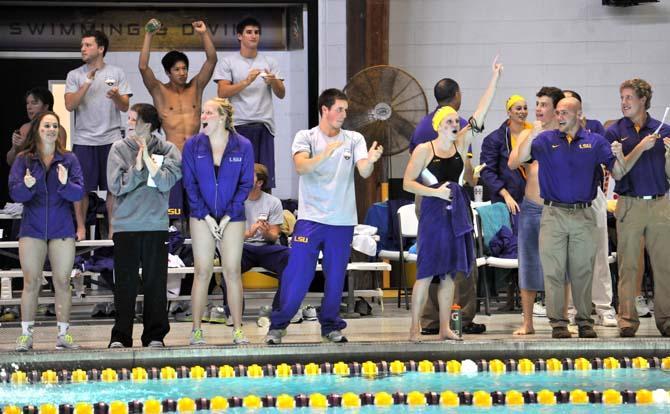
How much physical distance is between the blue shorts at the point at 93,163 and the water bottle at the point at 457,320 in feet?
11.9

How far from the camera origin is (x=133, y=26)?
13.4 meters

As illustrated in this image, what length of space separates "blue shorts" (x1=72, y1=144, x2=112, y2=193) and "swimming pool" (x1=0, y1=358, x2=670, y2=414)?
326 centimetres

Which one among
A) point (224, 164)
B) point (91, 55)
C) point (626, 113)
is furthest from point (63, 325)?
point (626, 113)

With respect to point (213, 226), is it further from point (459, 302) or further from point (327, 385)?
point (459, 302)

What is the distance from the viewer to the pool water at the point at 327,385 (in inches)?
279

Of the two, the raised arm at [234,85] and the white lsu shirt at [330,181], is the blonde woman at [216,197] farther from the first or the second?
the raised arm at [234,85]

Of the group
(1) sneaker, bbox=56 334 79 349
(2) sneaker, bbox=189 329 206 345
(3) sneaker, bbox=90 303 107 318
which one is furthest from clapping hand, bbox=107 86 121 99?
(2) sneaker, bbox=189 329 206 345

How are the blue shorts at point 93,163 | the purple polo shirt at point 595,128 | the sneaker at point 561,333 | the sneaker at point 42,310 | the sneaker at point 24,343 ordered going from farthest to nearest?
1. the sneaker at point 42,310
2. the blue shorts at point 93,163
3. the purple polo shirt at point 595,128
4. the sneaker at point 561,333
5. the sneaker at point 24,343

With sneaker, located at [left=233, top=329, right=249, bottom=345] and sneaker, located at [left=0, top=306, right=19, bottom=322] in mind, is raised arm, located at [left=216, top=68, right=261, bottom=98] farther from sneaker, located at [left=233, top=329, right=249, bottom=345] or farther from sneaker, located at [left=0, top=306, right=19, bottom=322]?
sneaker, located at [left=233, top=329, right=249, bottom=345]

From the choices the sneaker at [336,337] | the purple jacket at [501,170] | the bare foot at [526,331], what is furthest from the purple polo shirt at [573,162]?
the sneaker at [336,337]

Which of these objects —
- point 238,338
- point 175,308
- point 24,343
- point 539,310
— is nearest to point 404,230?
point 539,310

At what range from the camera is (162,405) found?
6570 millimetres

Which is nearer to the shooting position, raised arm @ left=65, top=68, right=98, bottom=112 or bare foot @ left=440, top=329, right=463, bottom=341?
bare foot @ left=440, top=329, right=463, bottom=341

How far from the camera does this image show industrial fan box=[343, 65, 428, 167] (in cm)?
1184
